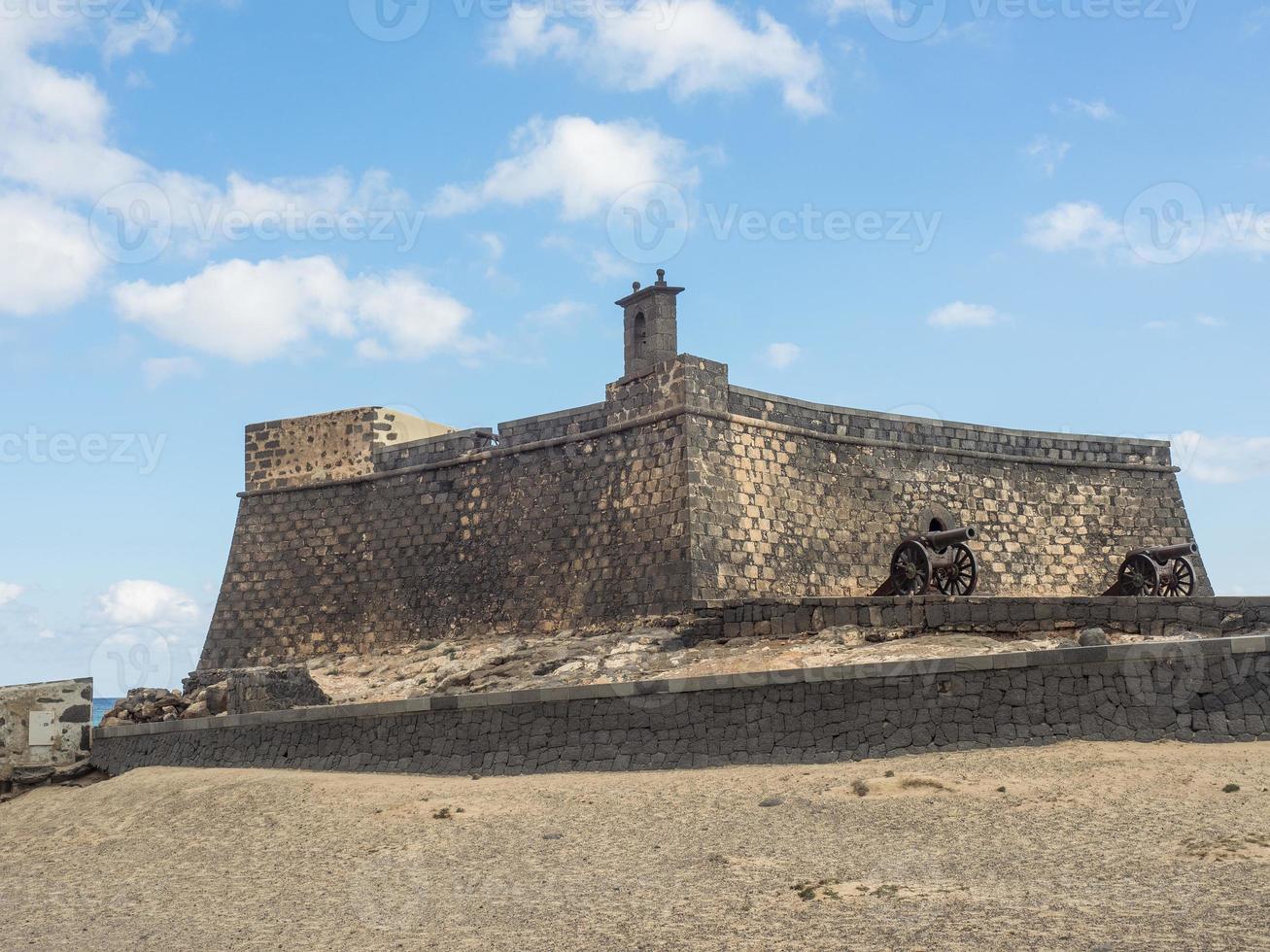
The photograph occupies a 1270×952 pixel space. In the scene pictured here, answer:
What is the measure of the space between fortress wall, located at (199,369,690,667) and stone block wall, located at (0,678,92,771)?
587 cm

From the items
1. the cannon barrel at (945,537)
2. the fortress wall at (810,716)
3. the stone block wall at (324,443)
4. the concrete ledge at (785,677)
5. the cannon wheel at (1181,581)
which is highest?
the stone block wall at (324,443)

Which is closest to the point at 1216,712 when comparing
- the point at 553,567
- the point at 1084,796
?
the point at 1084,796

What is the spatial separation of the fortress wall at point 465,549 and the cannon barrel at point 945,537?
3302 millimetres

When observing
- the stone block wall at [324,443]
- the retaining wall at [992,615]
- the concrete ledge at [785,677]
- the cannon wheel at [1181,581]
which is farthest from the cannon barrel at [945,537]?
the stone block wall at [324,443]

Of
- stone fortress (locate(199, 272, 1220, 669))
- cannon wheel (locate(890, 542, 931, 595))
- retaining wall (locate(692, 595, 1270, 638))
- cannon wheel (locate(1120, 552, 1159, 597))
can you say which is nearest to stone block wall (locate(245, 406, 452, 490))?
stone fortress (locate(199, 272, 1220, 669))

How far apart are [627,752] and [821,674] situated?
1861 millimetres

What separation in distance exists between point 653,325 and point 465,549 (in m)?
4.42

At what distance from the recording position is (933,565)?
17.8 meters

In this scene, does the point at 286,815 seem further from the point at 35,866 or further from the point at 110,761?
the point at 110,761

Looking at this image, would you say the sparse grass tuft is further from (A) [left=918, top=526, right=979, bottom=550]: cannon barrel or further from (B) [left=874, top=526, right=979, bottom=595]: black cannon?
(A) [left=918, top=526, right=979, bottom=550]: cannon barrel

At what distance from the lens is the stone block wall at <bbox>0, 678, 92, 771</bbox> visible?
14.6m

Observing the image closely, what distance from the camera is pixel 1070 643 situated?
12.6 metres

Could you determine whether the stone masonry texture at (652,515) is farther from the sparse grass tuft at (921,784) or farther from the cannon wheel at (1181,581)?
the sparse grass tuft at (921,784)

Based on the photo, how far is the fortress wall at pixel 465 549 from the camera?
17969 mm
